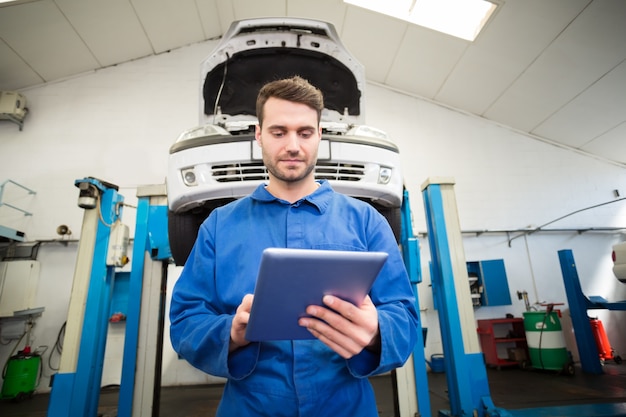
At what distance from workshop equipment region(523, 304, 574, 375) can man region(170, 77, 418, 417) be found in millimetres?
4761

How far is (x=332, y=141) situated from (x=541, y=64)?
5012 millimetres

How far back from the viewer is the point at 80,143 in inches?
205

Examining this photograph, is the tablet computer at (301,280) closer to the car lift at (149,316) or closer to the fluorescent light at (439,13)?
the car lift at (149,316)

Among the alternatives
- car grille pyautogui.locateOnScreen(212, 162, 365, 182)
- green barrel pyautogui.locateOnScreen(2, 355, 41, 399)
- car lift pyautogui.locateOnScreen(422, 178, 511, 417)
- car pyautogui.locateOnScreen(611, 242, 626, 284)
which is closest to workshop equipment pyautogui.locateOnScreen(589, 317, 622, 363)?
car pyautogui.locateOnScreen(611, 242, 626, 284)

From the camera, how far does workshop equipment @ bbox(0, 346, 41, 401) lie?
12.8ft

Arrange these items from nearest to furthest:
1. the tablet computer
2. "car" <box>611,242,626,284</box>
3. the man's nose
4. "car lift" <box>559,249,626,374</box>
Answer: the tablet computer
the man's nose
"car" <box>611,242,626,284</box>
"car lift" <box>559,249,626,374</box>

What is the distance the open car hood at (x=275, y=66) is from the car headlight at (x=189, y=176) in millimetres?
592

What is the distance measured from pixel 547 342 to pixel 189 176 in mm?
5247

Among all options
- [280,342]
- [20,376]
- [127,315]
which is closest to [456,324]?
[280,342]

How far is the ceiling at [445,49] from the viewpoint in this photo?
4.34 m

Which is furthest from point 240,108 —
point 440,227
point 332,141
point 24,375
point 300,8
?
point 24,375

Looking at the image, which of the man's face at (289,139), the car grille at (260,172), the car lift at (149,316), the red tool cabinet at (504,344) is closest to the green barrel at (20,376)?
the car lift at (149,316)

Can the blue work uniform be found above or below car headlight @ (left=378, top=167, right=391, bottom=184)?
below

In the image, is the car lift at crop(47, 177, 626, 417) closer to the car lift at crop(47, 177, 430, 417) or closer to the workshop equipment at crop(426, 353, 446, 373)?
the car lift at crop(47, 177, 430, 417)
